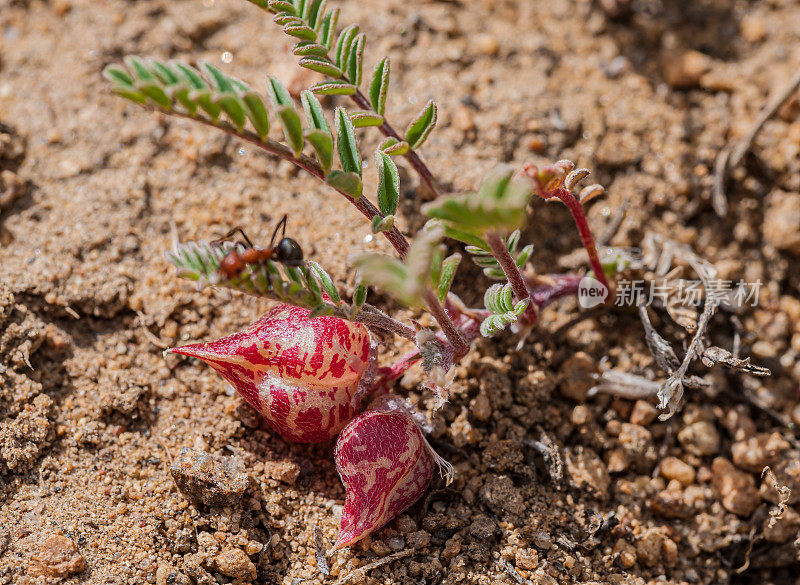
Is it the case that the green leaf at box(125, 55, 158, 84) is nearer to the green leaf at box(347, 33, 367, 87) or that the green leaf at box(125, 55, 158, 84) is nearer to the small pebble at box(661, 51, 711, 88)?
the green leaf at box(347, 33, 367, 87)

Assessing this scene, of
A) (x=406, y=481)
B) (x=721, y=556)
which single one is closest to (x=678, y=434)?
(x=721, y=556)

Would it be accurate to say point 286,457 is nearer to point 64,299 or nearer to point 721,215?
point 64,299

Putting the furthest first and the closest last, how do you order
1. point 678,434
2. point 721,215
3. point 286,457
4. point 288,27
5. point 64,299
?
point 721,215 < point 678,434 < point 64,299 < point 286,457 < point 288,27

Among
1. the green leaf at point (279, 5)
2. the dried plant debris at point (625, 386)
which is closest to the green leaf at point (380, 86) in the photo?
the green leaf at point (279, 5)

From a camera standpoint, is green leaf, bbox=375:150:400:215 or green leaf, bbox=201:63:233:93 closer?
green leaf, bbox=201:63:233:93

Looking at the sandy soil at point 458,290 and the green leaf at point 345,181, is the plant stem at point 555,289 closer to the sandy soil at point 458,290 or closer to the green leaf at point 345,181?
the sandy soil at point 458,290

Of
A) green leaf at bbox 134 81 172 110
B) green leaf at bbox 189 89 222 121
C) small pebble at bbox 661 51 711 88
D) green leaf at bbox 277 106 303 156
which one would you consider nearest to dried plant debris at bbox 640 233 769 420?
small pebble at bbox 661 51 711 88
